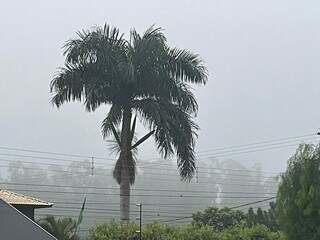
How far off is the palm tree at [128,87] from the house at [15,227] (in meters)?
14.5

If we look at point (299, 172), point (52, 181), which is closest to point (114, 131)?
point (299, 172)

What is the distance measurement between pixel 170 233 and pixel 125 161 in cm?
775

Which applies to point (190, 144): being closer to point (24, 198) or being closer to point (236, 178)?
point (24, 198)

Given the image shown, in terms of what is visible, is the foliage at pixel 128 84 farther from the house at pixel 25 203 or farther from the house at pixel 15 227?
the house at pixel 15 227

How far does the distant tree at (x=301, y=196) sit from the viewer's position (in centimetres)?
2048

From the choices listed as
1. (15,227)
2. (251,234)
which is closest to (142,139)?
(251,234)

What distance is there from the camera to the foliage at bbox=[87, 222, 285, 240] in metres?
31.1

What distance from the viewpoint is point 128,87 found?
26.5m

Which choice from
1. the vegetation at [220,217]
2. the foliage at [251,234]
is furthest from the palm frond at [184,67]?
the vegetation at [220,217]

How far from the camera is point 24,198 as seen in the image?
25938 mm

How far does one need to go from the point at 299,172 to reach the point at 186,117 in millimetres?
6213

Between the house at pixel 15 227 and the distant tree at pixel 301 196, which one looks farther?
the distant tree at pixel 301 196

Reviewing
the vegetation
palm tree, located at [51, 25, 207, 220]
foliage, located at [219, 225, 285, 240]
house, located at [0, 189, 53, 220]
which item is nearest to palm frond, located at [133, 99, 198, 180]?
palm tree, located at [51, 25, 207, 220]

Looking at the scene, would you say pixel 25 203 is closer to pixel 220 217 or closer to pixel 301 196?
pixel 301 196
